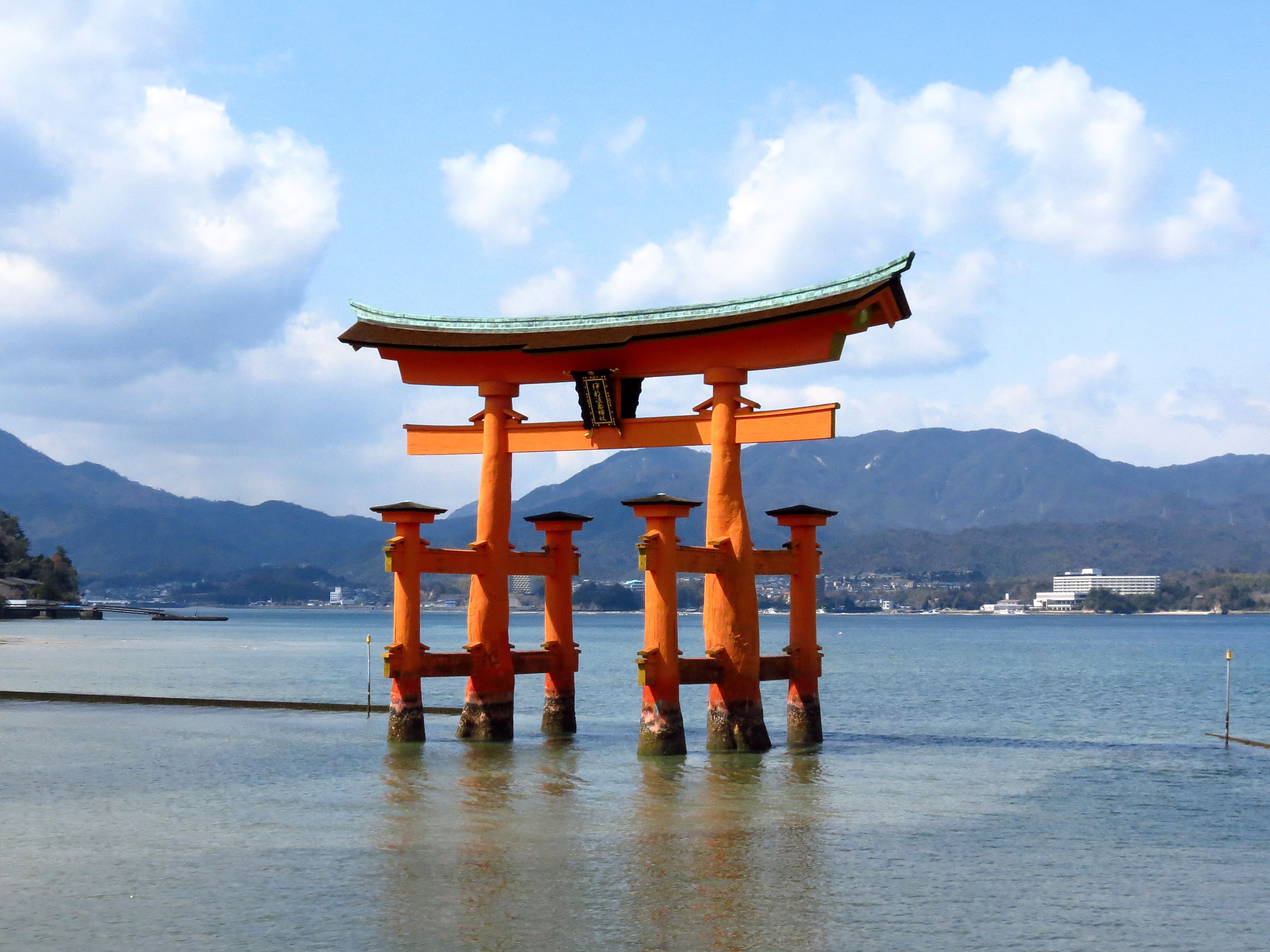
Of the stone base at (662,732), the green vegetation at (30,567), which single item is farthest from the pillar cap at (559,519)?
the green vegetation at (30,567)

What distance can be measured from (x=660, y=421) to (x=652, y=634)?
4.76 m

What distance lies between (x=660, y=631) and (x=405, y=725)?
6.73m

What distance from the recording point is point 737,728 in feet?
83.6

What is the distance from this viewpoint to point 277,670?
7694 centimetres

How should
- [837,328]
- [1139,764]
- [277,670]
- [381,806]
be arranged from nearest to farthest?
[381,806]
[837,328]
[1139,764]
[277,670]

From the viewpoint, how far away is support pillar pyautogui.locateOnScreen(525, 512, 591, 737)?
29203 millimetres

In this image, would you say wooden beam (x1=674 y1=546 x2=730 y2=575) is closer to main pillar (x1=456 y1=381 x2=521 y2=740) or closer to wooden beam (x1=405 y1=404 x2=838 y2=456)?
wooden beam (x1=405 y1=404 x2=838 y2=456)

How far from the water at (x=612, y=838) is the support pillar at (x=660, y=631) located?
63cm

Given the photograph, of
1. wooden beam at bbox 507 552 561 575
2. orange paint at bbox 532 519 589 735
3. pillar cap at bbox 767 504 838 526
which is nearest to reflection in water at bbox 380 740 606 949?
orange paint at bbox 532 519 589 735

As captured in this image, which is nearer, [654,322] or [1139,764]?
[654,322]

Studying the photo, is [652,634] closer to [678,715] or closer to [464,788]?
[678,715]

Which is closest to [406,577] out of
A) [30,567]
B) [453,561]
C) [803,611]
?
[453,561]

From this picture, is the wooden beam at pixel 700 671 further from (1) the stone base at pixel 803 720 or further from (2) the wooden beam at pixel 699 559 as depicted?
(1) the stone base at pixel 803 720

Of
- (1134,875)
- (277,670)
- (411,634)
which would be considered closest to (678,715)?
(411,634)
